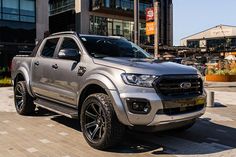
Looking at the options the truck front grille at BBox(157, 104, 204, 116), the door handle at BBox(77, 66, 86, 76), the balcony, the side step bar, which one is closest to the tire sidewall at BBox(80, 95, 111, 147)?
the side step bar

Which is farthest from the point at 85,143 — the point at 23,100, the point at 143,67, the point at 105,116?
the point at 23,100

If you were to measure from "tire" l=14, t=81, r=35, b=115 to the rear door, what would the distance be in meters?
0.45

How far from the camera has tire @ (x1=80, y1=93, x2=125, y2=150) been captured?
5035 millimetres

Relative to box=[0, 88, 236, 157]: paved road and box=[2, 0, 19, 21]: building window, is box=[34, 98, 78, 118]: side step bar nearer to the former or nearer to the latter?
box=[0, 88, 236, 157]: paved road

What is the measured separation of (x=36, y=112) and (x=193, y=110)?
429cm

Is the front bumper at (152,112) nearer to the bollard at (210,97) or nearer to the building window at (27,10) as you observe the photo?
the bollard at (210,97)

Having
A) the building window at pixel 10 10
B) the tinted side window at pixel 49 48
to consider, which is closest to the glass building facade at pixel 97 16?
the building window at pixel 10 10

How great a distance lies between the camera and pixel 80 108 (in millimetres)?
5816

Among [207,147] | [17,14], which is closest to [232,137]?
[207,147]

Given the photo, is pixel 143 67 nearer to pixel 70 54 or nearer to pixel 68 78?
pixel 70 54

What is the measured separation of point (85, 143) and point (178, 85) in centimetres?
179

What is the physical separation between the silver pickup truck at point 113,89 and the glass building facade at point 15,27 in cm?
2480

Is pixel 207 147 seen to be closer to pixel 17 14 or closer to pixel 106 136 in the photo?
pixel 106 136

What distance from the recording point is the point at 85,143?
18.6 ft
